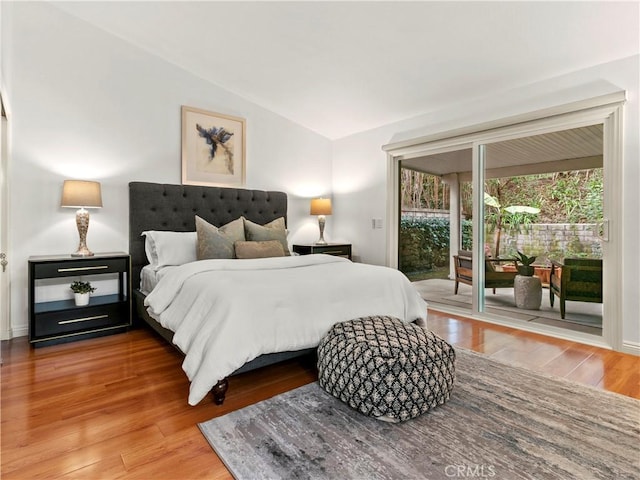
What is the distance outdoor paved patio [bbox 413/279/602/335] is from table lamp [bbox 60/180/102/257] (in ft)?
12.4

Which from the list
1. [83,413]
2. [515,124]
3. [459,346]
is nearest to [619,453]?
[459,346]

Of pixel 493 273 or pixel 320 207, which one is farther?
pixel 320 207

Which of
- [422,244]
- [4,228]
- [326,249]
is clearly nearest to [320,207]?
[326,249]

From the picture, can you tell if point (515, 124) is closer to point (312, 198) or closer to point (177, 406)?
point (312, 198)

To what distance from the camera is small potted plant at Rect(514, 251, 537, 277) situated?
366cm

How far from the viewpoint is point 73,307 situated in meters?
3.09

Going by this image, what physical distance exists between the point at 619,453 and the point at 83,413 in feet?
8.60

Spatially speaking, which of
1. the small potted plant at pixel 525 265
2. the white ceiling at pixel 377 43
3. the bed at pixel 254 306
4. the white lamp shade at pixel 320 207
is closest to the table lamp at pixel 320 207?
the white lamp shade at pixel 320 207

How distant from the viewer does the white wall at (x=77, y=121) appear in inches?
124

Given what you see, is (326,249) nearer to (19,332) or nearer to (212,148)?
(212,148)

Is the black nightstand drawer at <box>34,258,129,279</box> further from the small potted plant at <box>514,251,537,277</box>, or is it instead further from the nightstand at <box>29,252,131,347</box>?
the small potted plant at <box>514,251,537,277</box>

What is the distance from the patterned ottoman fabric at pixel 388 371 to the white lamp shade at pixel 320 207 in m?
2.94

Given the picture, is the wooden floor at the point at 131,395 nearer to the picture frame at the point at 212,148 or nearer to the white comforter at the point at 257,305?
the white comforter at the point at 257,305

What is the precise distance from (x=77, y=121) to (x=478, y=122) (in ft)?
13.1
